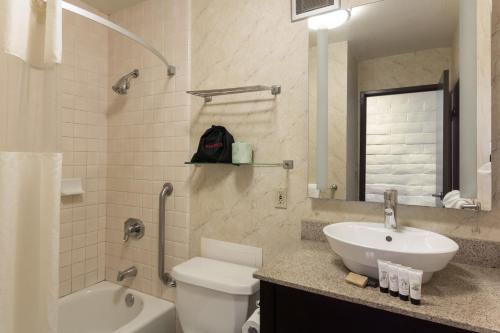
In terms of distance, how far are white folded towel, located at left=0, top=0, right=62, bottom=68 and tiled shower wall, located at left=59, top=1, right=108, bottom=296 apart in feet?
3.61

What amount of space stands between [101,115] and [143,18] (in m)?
0.78

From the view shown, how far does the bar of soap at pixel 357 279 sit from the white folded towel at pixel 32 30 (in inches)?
49.1

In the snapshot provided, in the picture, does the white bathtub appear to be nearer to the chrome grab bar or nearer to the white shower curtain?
the chrome grab bar

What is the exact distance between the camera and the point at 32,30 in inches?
37.9

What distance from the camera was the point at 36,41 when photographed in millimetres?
971

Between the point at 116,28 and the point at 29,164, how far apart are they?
95 cm

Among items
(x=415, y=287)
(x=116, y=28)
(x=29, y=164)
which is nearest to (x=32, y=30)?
(x=29, y=164)

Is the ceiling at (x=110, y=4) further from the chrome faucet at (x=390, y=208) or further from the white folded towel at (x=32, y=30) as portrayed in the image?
the chrome faucet at (x=390, y=208)

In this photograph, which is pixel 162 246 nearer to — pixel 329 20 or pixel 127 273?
pixel 127 273

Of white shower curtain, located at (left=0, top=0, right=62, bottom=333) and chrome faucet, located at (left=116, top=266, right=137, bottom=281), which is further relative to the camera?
chrome faucet, located at (left=116, top=266, right=137, bottom=281)

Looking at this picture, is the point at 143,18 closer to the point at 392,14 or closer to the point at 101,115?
the point at 101,115

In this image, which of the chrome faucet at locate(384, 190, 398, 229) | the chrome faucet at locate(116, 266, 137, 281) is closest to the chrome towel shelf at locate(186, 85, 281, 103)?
the chrome faucet at locate(384, 190, 398, 229)

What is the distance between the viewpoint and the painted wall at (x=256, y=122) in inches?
59.0

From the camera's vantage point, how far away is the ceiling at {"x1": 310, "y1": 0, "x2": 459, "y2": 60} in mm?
1231
